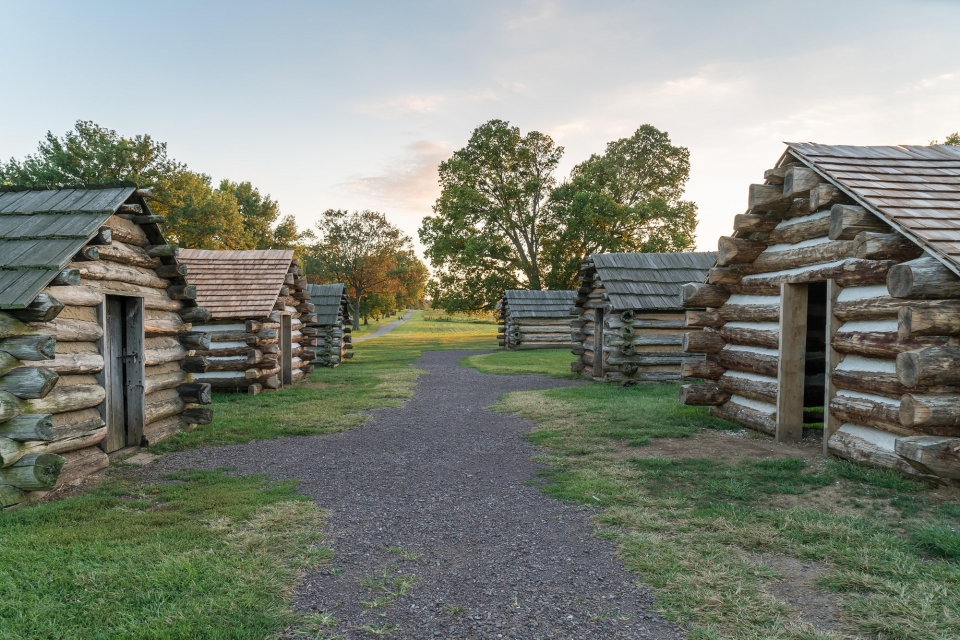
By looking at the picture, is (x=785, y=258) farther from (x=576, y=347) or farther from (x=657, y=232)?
(x=657, y=232)

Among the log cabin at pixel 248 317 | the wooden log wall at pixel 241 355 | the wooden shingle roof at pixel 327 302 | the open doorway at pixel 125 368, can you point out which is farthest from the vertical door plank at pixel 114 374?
the wooden shingle roof at pixel 327 302

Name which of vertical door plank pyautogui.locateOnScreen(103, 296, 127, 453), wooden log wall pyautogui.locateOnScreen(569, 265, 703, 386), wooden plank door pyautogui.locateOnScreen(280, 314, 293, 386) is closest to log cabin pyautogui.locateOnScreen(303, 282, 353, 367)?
wooden plank door pyautogui.locateOnScreen(280, 314, 293, 386)

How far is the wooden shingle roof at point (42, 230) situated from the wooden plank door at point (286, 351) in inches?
339

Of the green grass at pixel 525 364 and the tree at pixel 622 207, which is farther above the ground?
the tree at pixel 622 207

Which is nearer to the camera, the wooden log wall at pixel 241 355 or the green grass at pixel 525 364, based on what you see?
the wooden log wall at pixel 241 355

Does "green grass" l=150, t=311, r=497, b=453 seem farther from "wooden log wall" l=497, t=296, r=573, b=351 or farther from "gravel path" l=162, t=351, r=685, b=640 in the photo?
"wooden log wall" l=497, t=296, r=573, b=351

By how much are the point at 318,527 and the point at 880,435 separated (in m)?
6.58

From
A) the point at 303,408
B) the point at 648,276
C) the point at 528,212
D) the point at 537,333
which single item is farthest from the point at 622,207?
the point at 303,408

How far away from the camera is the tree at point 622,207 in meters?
35.3

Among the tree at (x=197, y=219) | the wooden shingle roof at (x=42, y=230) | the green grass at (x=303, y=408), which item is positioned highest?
the tree at (x=197, y=219)

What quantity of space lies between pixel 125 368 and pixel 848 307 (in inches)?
412

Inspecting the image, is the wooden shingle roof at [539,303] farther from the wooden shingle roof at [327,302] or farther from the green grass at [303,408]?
the green grass at [303,408]

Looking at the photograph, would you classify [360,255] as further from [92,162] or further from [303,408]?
[303,408]

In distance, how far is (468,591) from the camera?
395cm
